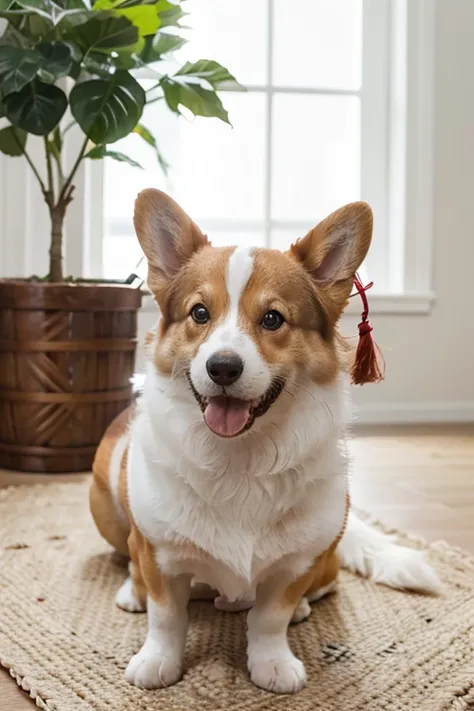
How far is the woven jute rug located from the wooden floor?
215 mm

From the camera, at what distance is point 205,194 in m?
3.07

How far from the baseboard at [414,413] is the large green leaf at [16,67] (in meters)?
1.74

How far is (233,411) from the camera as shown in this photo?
89cm

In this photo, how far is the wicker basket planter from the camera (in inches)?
80.4

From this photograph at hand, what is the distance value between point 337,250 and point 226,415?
266 mm

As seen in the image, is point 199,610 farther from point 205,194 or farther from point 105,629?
point 205,194

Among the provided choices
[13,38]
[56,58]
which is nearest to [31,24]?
[13,38]

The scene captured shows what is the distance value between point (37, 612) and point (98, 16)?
4.35 feet

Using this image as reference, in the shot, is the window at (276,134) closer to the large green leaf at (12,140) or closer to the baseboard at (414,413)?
the baseboard at (414,413)

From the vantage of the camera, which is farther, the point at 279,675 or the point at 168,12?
the point at 168,12

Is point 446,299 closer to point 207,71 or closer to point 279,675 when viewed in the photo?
point 207,71

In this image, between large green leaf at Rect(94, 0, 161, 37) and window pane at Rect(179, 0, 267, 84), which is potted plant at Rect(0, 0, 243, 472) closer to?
large green leaf at Rect(94, 0, 161, 37)

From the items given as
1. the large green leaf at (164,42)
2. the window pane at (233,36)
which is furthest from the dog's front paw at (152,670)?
the window pane at (233,36)

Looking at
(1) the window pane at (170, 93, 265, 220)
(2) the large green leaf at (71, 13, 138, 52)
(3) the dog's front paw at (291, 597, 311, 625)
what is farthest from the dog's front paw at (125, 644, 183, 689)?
(1) the window pane at (170, 93, 265, 220)
